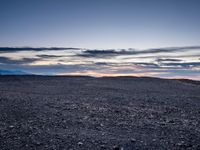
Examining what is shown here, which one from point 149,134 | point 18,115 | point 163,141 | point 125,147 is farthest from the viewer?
point 18,115

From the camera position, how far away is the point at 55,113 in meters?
11.5

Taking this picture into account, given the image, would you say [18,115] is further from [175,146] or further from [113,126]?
[175,146]

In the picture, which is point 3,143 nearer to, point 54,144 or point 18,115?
point 54,144

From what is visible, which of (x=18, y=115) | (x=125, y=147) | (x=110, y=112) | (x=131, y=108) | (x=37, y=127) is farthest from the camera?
(x=131, y=108)

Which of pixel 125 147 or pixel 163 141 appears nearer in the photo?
pixel 125 147

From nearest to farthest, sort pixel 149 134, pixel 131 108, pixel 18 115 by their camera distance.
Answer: pixel 149 134, pixel 18 115, pixel 131 108

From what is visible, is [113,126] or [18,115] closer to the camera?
[113,126]

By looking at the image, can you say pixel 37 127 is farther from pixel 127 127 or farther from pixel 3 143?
pixel 127 127

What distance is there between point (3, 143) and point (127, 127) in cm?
422

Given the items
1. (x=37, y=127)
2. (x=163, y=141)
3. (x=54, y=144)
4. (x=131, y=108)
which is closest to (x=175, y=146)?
(x=163, y=141)

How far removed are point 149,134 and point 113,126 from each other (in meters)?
1.50

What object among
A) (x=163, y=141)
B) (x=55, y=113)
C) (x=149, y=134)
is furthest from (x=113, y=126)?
(x=55, y=113)

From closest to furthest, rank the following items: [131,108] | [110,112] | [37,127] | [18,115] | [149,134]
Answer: [149,134] → [37,127] → [18,115] → [110,112] → [131,108]

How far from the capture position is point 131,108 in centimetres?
1305
